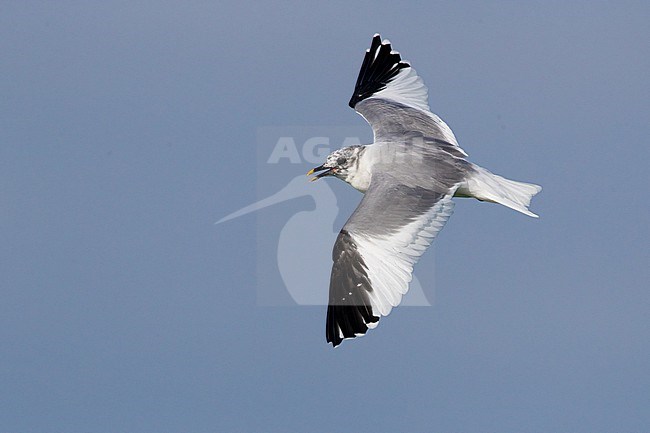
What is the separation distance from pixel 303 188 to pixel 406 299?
3.27 meters

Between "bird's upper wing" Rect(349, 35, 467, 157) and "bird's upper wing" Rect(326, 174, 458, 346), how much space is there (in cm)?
124

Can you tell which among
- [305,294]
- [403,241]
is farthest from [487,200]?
[305,294]

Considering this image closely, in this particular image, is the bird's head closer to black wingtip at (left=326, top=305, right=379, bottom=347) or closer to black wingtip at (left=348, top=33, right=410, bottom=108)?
black wingtip at (left=348, top=33, right=410, bottom=108)

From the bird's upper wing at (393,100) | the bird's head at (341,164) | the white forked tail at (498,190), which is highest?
the bird's upper wing at (393,100)

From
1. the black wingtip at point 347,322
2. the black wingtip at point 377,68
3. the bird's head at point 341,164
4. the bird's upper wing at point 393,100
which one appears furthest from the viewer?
the black wingtip at point 377,68

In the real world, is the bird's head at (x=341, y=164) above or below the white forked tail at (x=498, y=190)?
above

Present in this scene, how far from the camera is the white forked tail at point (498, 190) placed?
33.4 ft

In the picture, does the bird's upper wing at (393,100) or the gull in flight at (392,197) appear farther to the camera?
the bird's upper wing at (393,100)

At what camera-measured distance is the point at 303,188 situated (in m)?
12.4

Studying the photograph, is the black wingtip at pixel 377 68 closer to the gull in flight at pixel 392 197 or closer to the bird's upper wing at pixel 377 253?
the gull in flight at pixel 392 197

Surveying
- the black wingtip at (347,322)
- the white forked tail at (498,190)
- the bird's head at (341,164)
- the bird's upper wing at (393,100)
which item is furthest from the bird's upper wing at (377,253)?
the bird's upper wing at (393,100)

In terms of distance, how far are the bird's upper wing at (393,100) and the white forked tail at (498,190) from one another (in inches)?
21.9

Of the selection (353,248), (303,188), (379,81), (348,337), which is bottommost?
(348,337)

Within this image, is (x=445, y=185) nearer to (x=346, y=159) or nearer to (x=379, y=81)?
(x=346, y=159)
